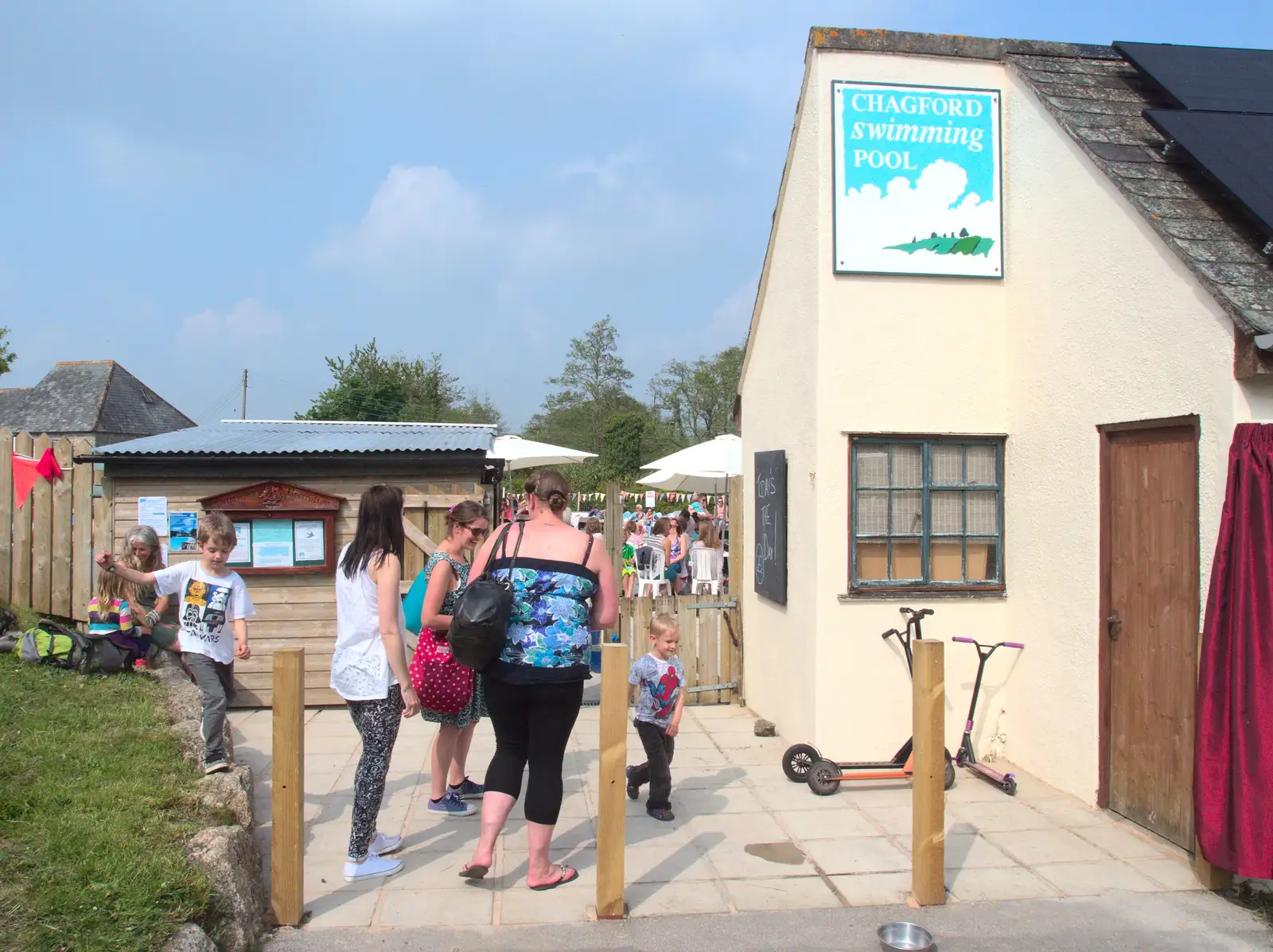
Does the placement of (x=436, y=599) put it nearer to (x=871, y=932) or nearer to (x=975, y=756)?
(x=871, y=932)

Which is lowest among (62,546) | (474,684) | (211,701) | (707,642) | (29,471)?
(707,642)

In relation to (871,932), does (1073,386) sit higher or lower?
higher

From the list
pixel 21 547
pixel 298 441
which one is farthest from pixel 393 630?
pixel 21 547

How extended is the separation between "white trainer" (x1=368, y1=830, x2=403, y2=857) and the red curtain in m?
3.94

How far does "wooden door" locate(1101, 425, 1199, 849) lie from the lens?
514 cm

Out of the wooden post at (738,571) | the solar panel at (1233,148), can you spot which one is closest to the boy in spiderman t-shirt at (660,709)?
the wooden post at (738,571)

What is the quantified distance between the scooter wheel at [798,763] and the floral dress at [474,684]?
6.87ft

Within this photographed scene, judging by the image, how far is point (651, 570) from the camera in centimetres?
1592

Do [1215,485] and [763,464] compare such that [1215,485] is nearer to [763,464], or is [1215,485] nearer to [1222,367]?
[1222,367]

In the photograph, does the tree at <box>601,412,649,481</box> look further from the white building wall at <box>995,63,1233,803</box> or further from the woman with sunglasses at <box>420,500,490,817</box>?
the woman with sunglasses at <box>420,500,490,817</box>

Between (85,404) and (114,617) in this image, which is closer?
(114,617)

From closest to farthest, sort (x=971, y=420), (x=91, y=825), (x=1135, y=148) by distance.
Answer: (x=91, y=825) → (x=1135, y=148) → (x=971, y=420)

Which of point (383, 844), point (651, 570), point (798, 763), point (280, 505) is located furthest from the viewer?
point (651, 570)

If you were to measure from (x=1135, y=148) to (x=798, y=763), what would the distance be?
436cm
